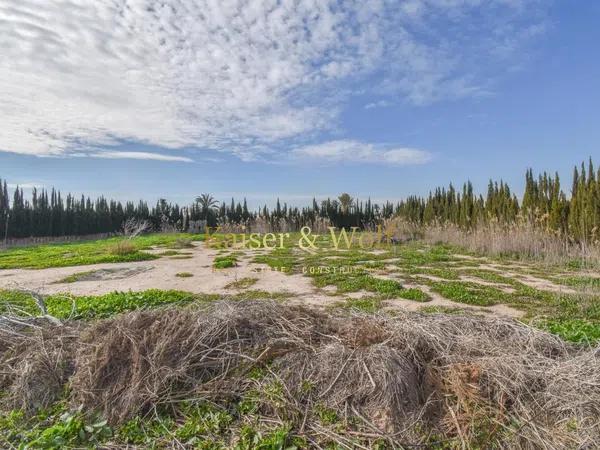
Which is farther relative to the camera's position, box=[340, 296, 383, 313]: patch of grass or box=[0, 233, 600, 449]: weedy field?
box=[340, 296, 383, 313]: patch of grass

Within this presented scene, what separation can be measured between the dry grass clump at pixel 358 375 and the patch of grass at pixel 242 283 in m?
3.41

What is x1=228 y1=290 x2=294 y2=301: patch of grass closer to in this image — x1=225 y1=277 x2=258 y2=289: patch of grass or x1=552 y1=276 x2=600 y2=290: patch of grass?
x1=225 y1=277 x2=258 y2=289: patch of grass

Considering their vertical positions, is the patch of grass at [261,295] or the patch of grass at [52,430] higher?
the patch of grass at [261,295]

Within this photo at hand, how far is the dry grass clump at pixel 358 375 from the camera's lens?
224 cm

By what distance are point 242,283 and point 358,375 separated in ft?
15.2

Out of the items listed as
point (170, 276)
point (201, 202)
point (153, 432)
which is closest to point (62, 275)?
point (170, 276)

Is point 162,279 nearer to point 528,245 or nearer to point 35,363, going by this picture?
point 35,363

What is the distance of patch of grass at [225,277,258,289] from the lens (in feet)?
21.9

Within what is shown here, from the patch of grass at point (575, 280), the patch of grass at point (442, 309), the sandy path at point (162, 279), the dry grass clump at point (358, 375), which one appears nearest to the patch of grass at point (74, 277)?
the sandy path at point (162, 279)

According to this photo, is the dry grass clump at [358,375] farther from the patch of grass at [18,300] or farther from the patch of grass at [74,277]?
the patch of grass at [74,277]

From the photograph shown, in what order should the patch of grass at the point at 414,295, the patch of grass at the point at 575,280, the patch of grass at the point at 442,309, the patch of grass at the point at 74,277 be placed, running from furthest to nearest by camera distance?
the patch of grass at the point at 74,277
the patch of grass at the point at 575,280
the patch of grass at the point at 414,295
the patch of grass at the point at 442,309

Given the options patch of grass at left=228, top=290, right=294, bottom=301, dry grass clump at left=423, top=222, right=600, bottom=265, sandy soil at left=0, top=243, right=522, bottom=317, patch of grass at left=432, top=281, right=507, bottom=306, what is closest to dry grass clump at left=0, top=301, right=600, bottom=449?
sandy soil at left=0, top=243, right=522, bottom=317

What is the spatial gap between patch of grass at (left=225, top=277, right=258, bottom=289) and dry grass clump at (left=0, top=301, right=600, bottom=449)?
341 centimetres

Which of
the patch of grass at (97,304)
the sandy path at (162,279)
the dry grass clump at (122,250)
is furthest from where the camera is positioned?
the dry grass clump at (122,250)
